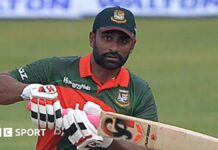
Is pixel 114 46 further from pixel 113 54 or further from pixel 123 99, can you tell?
pixel 123 99

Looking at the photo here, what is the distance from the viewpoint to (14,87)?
591cm

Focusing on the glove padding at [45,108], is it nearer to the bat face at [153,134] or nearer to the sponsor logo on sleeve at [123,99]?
the bat face at [153,134]

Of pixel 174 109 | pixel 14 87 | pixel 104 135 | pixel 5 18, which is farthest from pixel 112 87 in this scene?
pixel 5 18

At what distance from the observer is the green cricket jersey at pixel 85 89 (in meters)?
6.18

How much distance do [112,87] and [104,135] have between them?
1231 mm

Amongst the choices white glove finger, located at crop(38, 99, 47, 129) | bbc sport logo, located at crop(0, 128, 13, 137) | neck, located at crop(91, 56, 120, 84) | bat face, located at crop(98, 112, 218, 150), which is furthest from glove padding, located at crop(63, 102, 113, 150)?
bbc sport logo, located at crop(0, 128, 13, 137)

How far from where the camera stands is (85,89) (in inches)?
246

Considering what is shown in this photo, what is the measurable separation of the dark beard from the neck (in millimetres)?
173

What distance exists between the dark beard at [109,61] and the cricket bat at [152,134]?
34.3 inches

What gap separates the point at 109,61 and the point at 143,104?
430mm

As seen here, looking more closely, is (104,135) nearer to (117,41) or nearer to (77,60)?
(117,41)

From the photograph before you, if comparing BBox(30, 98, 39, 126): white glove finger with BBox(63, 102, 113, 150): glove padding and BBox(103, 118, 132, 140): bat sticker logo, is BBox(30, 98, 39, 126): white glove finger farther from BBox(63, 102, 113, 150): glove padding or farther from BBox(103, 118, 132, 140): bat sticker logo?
BBox(103, 118, 132, 140): bat sticker logo

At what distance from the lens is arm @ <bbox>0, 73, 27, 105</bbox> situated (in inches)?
231

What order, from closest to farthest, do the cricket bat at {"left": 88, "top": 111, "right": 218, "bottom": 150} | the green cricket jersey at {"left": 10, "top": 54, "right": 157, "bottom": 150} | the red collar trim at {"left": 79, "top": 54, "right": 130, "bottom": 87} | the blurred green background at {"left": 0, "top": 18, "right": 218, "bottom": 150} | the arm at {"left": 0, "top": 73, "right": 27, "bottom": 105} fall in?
the cricket bat at {"left": 88, "top": 111, "right": 218, "bottom": 150}
the arm at {"left": 0, "top": 73, "right": 27, "bottom": 105}
the green cricket jersey at {"left": 10, "top": 54, "right": 157, "bottom": 150}
the red collar trim at {"left": 79, "top": 54, "right": 130, "bottom": 87}
the blurred green background at {"left": 0, "top": 18, "right": 218, "bottom": 150}
